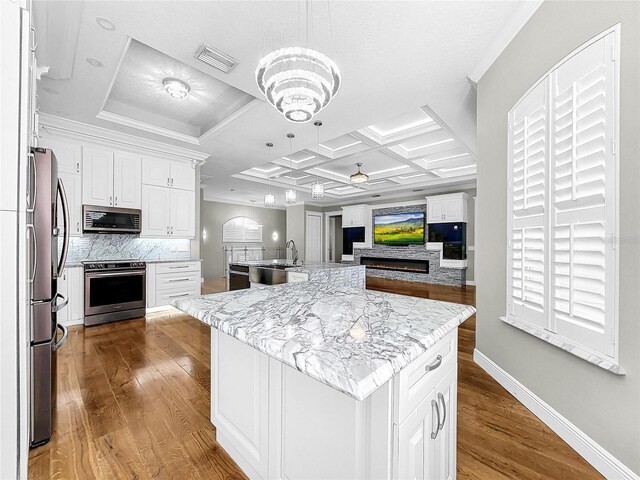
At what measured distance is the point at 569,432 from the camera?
156cm

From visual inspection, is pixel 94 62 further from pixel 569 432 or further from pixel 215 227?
pixel 215 227

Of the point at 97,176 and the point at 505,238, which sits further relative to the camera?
the point at 97,176

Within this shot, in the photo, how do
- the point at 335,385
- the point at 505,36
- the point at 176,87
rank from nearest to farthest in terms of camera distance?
the point at 335,385 → the point at 505,36 → the point at 176,87

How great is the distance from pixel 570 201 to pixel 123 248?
5.36 m

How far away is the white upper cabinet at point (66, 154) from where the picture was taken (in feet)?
11.6

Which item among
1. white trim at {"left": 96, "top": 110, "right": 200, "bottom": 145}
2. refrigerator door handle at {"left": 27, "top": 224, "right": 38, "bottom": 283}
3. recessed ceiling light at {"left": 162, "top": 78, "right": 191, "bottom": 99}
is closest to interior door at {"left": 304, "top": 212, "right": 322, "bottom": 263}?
white trim at {"left": 96, "top": 110, "right": 200, "bottom": 145}

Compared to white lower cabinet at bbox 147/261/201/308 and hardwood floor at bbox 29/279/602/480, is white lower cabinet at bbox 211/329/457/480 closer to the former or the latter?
hardwood floor at bbox 29/279/602/480

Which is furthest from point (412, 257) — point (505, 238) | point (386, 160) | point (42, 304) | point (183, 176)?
point (42, 304)

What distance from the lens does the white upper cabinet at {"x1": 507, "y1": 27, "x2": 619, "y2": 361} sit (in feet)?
4.43

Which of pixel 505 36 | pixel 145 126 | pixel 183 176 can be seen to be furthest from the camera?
pixel 183 176

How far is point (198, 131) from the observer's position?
414cm

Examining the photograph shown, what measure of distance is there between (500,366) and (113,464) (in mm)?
2661

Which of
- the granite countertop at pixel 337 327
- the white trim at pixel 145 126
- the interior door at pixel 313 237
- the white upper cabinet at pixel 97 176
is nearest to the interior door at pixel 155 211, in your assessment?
the white upper cabinet at pixel 97 176

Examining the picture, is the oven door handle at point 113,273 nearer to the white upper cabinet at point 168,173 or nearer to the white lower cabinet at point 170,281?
the white lower cabinet at point 170,281
